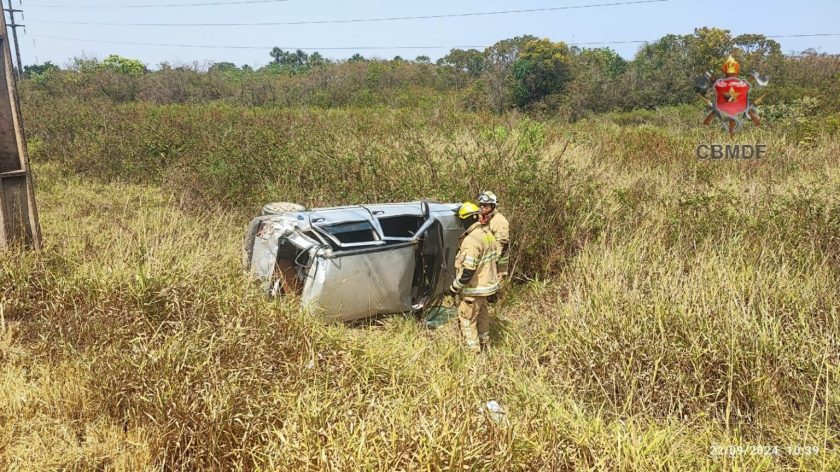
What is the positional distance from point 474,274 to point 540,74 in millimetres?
22677

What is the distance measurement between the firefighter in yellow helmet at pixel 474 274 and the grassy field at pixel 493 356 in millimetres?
236

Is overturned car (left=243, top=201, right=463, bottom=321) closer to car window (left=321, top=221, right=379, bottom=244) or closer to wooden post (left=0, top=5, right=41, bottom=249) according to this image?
car window (left=321, top=221, right=379, bottom=244)

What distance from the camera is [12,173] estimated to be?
17.0 feet

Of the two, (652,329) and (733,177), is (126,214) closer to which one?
(652,329)

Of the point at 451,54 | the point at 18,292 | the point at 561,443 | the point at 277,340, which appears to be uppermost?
the point at 451,54

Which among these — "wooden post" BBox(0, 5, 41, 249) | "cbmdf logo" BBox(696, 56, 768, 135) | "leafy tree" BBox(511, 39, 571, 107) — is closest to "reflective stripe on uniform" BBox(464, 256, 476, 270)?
"wooden post" BBox(0, 5, 41, 249)

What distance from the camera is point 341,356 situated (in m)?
3.64

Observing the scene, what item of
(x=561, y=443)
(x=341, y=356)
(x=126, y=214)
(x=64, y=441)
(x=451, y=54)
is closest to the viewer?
(x=561, y=443)

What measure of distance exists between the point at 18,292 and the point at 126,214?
3.50m

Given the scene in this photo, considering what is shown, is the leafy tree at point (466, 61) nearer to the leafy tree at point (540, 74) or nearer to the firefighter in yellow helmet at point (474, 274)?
the leafy tree at point (540, 74)

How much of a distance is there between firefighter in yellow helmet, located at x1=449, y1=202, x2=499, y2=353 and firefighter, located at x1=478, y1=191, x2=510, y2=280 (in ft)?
0.25

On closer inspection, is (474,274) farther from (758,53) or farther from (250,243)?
(758,53)

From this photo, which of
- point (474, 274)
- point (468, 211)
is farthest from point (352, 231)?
point (474, 274)

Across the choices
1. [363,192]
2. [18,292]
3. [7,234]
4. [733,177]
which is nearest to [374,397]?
[18,292]
